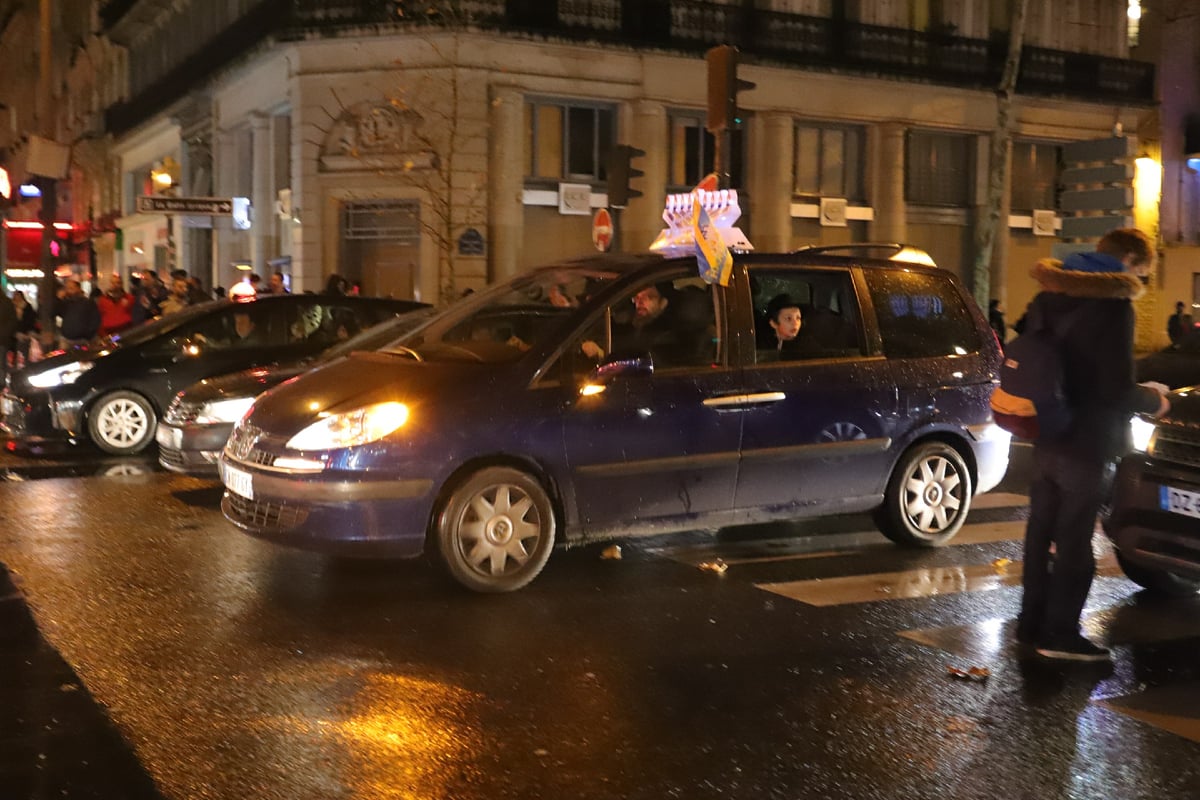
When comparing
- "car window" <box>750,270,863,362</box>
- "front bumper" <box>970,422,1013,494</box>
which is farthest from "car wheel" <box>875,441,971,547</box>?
"car window" <box>750,270,863,362</box>

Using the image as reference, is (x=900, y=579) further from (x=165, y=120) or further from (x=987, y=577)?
(x=165, y=120)

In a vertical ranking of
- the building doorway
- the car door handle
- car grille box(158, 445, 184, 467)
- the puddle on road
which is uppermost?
the building doorway

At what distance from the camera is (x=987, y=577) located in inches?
286

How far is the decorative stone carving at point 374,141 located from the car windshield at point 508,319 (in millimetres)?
15679

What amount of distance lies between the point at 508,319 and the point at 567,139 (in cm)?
1747

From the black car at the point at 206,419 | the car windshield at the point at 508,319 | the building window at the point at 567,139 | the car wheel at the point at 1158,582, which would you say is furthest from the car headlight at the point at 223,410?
the building window at the point at 567,139

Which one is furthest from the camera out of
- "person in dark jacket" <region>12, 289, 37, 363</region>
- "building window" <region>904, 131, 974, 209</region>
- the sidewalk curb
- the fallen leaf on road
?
"building window" <region>904, 131, 974, 209</region>

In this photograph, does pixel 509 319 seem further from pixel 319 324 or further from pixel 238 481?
pixel 319 324

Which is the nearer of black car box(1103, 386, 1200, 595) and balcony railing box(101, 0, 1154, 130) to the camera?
→ black car box(1103, 386, 1200, 595)

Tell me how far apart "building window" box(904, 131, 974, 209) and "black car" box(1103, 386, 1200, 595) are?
22.3 meters

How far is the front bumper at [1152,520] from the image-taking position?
19.3 feet

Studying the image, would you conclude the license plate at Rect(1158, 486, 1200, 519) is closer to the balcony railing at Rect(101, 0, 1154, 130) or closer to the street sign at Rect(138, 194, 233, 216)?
the balcony railing at Rect(101, 0, 1154, 130)

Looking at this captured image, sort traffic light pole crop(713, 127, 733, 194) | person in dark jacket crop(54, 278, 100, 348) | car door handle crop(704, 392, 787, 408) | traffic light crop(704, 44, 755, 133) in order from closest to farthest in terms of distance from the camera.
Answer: car door handle crop(704, 392, 787, 408), traffic light crop(704, 44, 755, 133), traffic light pole crop(713, 127, 733, 194), person in dark jacket crop(54, 278, 100, 348)

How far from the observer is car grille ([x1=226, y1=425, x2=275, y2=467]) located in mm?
6508
